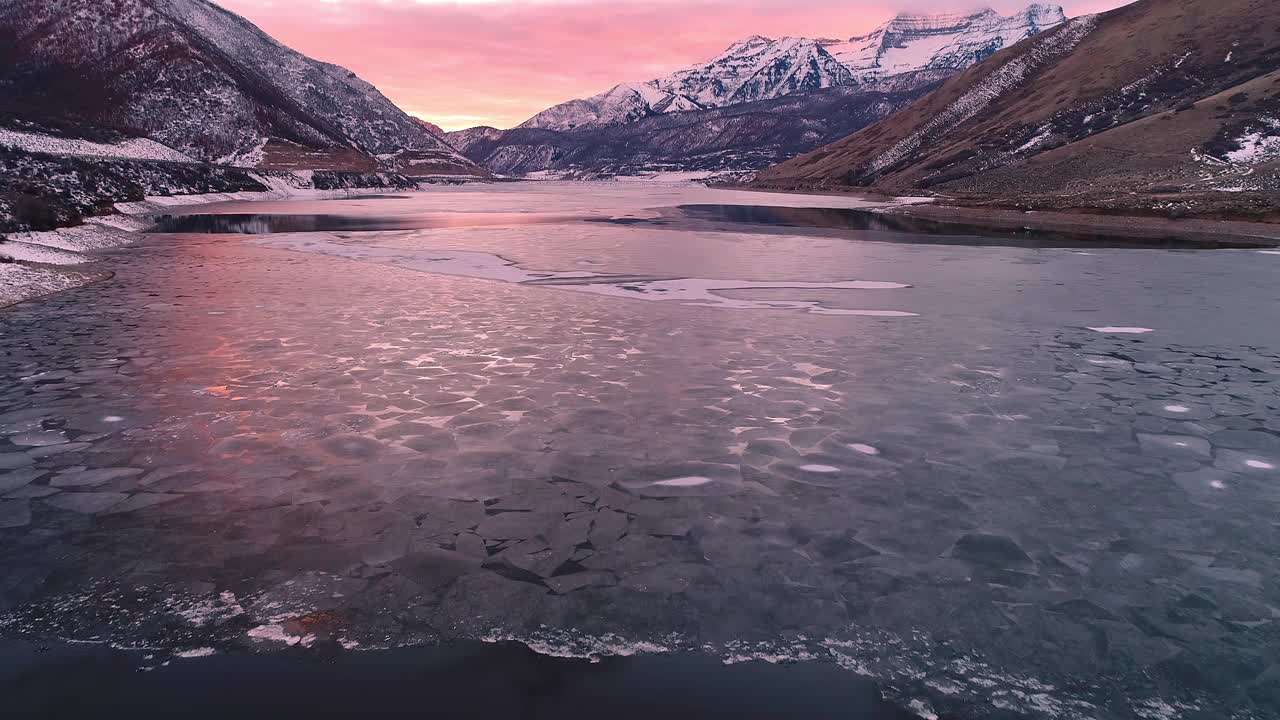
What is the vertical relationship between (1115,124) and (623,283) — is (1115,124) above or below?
above

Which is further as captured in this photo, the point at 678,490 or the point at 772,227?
the point at 772,227

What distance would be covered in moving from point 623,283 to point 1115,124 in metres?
137

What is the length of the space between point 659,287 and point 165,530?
17865 millimetres

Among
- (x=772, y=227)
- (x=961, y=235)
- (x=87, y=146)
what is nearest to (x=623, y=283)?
(x=772, y=227)

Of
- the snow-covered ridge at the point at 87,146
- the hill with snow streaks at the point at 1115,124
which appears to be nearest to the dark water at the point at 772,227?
the hill with snow streaks at the point at 1115,124

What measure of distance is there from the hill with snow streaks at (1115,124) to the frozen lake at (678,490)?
5544 cm

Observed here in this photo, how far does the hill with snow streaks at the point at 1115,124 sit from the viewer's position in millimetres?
83000

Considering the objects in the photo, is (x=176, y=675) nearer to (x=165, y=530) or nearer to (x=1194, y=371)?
(x=165, y=530)

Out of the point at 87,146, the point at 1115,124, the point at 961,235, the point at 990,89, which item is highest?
the point at 990,89

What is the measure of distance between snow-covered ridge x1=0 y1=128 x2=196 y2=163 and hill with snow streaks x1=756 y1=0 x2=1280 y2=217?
411 ft

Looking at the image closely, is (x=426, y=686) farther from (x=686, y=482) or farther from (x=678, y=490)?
(x=686, y=482)

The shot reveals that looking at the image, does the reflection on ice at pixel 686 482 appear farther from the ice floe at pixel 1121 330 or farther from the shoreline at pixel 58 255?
the shoreline at pixel 58 255

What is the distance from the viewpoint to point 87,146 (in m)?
132

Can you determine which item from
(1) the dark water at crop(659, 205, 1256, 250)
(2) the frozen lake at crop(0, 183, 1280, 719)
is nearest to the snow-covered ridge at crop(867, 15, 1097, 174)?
(1) the dark water at crop(659, 205, 1256, 250)
